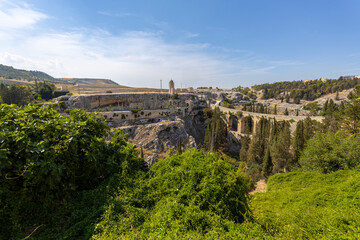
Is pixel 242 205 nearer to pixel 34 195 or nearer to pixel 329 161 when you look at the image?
pixel 34 195

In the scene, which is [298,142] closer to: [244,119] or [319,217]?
[244,119]

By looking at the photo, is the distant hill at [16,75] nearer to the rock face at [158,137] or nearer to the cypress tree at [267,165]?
the rock face at [158,137]

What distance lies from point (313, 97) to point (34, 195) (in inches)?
3798

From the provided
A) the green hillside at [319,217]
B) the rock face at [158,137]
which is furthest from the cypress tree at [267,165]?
the green hillside at [319,217]

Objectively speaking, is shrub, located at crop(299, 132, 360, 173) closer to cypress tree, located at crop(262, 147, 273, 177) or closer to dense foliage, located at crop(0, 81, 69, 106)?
cypress tree, located at crop(262, 147, 273, 177)

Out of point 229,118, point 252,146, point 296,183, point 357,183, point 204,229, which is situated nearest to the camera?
point 204,229

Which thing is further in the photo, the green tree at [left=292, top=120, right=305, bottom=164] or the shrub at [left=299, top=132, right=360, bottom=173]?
the green tree at [left=292, top=120, right=305, bottom=164]

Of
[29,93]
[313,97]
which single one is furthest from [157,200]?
[313,97]

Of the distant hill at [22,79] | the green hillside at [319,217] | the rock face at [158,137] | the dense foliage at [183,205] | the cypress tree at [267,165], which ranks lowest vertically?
the cypress tree at [267,165]

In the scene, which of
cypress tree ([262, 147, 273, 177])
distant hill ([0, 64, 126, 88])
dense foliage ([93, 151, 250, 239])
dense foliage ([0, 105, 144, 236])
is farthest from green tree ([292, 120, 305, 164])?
distant hill ([0, 64, 126, 88])

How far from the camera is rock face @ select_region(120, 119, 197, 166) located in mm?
23992

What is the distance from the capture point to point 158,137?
25578 millimetres

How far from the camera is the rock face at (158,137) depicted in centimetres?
2399

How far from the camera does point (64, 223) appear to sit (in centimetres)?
411
